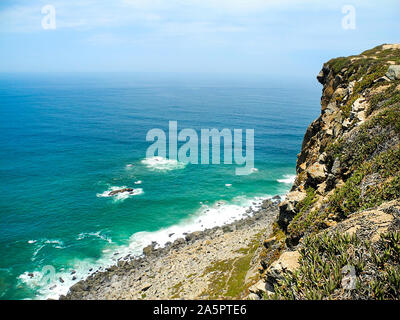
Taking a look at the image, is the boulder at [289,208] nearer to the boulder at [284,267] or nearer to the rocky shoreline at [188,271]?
the rocky shoreline at [188,271]

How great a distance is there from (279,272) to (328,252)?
2806 mm

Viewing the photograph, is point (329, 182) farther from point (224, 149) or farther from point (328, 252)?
point (224, 149)

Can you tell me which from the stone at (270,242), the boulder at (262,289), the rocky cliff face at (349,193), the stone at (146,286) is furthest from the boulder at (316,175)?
the stone at (146,286)

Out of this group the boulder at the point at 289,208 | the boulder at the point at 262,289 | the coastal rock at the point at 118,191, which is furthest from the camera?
the coastal rock at the point at 118,191

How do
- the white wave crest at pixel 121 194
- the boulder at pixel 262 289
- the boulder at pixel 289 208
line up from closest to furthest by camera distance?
1. the boulder at pixel 262 289
2. the boulder at pixel 289 208
3. the white wave crest at pixel 121 194

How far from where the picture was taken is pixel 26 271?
4334cm

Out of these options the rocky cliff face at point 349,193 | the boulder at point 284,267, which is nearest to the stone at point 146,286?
the rocky cliff face at point 349,193

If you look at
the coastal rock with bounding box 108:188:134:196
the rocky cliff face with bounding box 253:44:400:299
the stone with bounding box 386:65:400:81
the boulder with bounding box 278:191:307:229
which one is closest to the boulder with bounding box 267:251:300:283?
the rocky cliff face with bounding box 253:44:400:299

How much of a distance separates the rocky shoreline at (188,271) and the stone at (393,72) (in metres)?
21.7

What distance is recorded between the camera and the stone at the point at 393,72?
2834 centimetres

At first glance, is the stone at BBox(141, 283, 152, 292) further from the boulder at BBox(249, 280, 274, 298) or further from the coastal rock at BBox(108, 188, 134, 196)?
the coastal rock at BBox(108, 188, 134, 196)

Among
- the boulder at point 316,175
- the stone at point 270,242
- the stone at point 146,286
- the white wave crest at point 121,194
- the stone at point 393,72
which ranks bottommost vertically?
the stone at point 146,286

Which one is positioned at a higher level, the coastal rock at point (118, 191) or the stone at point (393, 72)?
the stone at point (393, 72)

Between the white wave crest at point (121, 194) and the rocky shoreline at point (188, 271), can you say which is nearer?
the rocky shoreline at point (188, 271)
